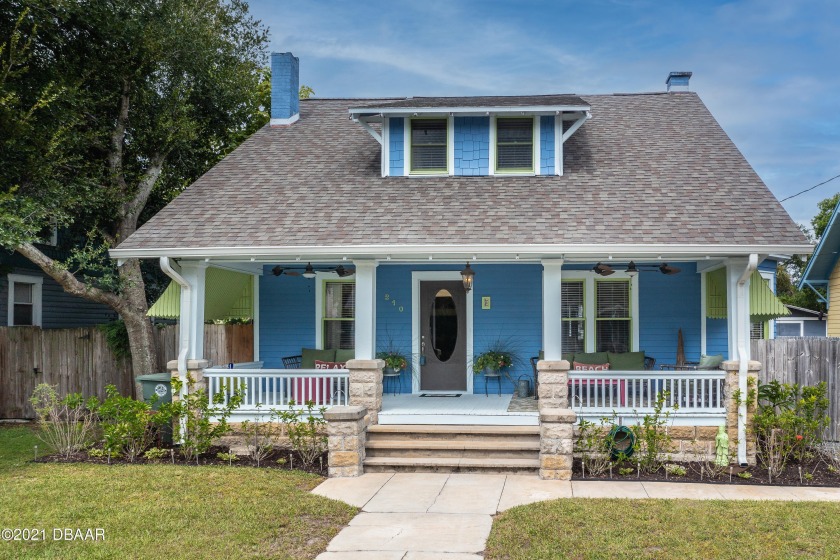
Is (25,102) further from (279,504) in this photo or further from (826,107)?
(826,107)

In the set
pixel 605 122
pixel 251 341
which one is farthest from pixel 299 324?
pixel 605 122

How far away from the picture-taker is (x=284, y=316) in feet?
42.9

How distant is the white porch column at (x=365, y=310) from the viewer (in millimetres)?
10289

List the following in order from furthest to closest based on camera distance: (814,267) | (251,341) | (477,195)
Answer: (814,267) → (251,341) → (477,195)

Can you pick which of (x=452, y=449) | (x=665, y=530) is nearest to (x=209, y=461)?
(x=452, y=449)

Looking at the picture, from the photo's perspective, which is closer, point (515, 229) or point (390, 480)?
point (390, 480)

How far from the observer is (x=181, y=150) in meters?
15.8

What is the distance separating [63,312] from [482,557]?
13.8 meters

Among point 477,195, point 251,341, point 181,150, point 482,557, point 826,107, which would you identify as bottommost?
point 482,557

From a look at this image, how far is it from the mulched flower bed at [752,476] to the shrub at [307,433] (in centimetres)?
337

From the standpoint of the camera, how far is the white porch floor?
10.2 metres

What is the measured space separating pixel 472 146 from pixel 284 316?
4435 mm

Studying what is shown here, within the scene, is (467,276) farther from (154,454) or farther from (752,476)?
(154,454)

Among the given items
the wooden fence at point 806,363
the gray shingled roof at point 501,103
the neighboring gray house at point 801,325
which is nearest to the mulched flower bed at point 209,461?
the gray shingled roof at point 501,103
